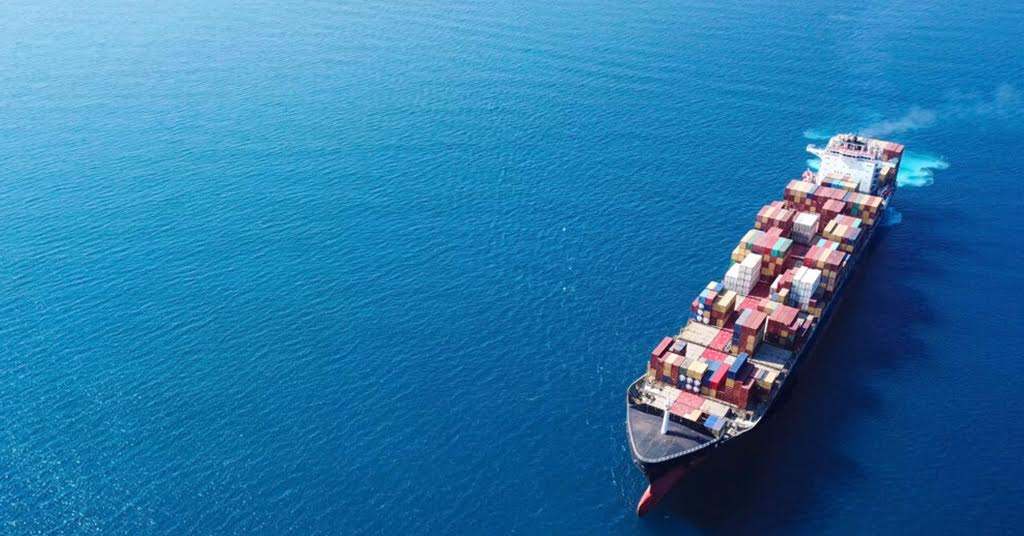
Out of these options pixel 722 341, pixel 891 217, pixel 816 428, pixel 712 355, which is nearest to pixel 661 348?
pixel 712 355

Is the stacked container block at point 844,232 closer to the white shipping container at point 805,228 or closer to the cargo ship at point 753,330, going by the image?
the cargo ship at point 753,330

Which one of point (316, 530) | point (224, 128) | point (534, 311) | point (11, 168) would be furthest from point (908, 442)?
point (11, 168)

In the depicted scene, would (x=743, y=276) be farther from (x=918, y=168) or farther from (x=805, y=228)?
(x=918, y=168)

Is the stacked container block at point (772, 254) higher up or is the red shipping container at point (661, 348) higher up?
the stacked container block at point (772, 254)

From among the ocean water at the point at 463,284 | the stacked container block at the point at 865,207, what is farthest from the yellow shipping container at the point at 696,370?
the stacked container block at the point at 865,207

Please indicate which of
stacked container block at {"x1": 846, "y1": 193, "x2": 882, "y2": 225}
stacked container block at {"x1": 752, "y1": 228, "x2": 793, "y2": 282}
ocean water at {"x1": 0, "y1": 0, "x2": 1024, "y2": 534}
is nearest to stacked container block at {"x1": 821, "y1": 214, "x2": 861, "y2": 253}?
stacked container block at {"x1": 846, "y1": 193, "x2": 882, "y2": 225}

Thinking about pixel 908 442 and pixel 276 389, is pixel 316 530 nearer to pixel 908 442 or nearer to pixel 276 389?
pixel 276 389

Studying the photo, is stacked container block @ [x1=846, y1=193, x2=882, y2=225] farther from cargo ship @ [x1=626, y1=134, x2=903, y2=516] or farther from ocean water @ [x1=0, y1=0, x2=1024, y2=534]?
ocean water @ [x1=0, y1=0, x2=1024, y2=534]
